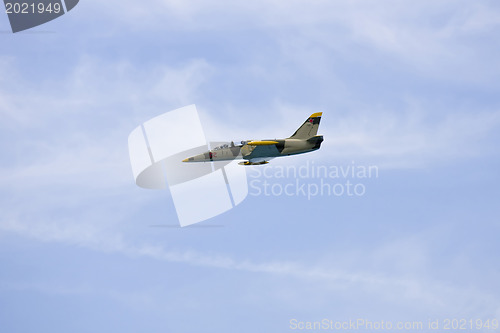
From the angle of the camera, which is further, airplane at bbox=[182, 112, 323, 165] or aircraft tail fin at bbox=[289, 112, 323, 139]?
aircraft tail fin at bbox=[289, 112, 323, 139]

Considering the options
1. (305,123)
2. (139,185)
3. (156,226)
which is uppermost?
(305,123)

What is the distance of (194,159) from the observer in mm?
100812

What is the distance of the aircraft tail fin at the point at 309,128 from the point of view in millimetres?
101688

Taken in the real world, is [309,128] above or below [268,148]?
above

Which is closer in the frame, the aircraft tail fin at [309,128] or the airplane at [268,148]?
the airplane at [268,148]

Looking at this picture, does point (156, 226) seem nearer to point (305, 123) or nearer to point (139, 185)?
point (139, 185)

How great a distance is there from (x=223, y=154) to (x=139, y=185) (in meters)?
16.6

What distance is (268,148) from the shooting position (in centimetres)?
9750

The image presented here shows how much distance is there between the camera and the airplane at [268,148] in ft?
321

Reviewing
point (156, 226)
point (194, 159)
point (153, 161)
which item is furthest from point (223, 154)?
point (156, 226)

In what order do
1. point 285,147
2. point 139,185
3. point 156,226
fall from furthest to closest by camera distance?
point 285,147, point 139,185, point 156,226

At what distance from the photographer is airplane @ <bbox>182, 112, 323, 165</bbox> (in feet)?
321

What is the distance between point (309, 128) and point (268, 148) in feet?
30.6

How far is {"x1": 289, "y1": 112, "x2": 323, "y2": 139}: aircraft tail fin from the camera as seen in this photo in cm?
10169
